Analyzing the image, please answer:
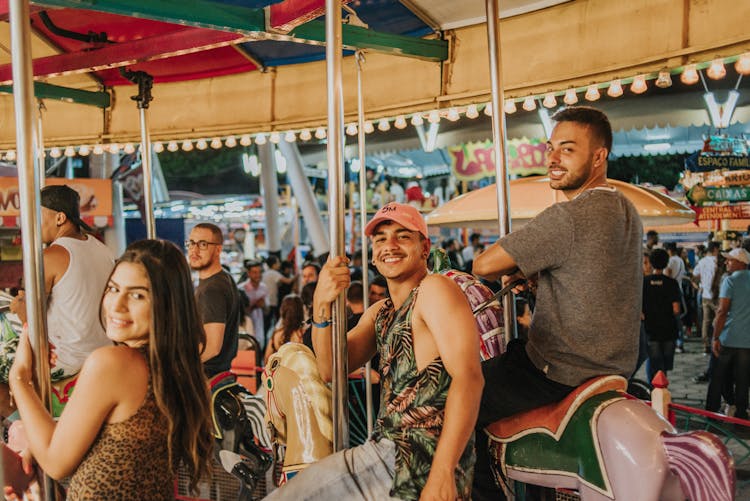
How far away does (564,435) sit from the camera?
2814 millimetres

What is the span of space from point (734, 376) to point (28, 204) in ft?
26.6

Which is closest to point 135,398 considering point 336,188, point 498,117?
point 336,188

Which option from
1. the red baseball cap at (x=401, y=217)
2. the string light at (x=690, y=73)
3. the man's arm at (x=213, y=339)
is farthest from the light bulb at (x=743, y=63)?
the man's arm at (x=213, y=339)

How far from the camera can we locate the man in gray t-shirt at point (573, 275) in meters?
2.60

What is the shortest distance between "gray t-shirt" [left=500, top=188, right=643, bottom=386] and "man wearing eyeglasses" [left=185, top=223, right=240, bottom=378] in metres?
2.30

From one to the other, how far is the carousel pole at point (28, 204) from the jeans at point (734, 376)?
25.2 feet

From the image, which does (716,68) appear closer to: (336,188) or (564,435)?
(564,435)

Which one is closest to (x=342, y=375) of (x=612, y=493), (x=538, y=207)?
(x=612, y=493)

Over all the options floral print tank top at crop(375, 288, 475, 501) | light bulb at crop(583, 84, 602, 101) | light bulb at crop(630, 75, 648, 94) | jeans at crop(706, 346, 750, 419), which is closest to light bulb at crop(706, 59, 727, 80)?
light bulb at crop(630, 75, 648, 94)

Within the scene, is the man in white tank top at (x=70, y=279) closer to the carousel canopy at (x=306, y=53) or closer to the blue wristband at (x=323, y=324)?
the carousel canopy at (x=306, y=53)

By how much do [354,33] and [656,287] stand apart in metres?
6.60

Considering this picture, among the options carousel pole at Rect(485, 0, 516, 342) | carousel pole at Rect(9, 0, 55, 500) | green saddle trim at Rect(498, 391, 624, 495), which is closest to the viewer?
carousel pole at Rect(9, 0, 55, 500)

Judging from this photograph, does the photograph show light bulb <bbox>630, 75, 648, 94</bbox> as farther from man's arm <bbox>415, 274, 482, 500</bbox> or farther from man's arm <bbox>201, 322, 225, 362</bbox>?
man's arm <bbox>201, 322, 225, 362</bbox>

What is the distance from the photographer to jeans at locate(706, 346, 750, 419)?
7902 mm
